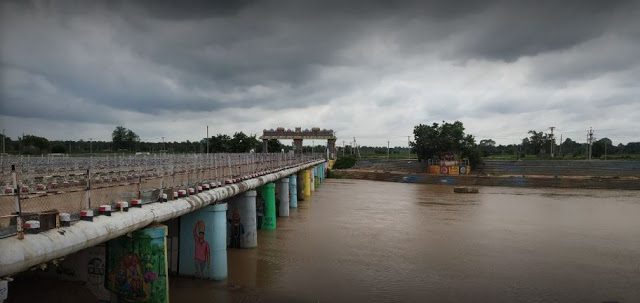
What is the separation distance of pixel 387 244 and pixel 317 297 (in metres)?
10.3

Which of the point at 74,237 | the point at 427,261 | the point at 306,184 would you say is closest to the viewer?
the point at 74,237

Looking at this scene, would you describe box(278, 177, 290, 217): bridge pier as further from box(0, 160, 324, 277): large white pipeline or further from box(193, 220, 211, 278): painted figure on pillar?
box(0, 160, 324, 277): large white pipeline

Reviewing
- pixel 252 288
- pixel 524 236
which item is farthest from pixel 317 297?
pixel 524 236

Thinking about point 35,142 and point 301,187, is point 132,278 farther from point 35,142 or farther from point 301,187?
point 35,142

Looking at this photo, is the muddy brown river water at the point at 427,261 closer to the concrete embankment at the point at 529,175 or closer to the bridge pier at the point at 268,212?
the bridge pier at the point at 268,212

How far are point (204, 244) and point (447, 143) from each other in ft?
256

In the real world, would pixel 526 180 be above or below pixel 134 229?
below

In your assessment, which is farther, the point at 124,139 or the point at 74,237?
the point at 124,139

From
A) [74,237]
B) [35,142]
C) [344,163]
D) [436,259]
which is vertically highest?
[35,142]

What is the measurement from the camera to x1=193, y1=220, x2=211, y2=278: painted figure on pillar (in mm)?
17203

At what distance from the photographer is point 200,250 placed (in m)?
17.3

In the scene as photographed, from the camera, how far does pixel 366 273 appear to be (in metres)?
19.1

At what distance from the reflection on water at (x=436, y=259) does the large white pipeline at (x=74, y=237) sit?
386cm

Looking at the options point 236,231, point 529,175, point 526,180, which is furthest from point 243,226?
point 529,175
